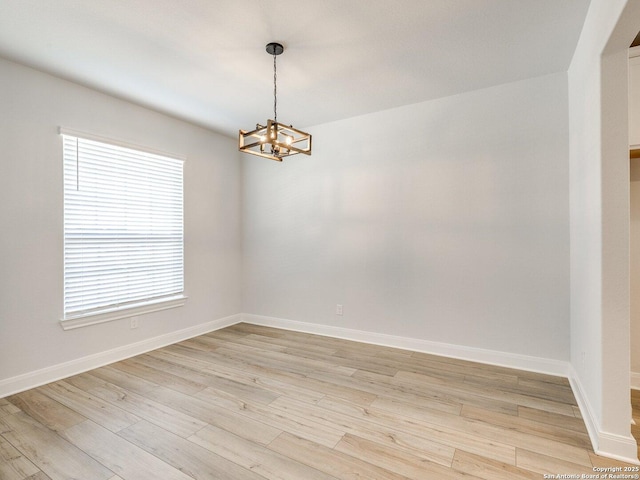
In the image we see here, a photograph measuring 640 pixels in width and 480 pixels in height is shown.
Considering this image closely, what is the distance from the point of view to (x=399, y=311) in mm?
3732

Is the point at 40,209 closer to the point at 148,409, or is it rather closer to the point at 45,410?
Answer: the point at 45,410

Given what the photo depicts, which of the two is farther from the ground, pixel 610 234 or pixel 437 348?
pixel 610 234

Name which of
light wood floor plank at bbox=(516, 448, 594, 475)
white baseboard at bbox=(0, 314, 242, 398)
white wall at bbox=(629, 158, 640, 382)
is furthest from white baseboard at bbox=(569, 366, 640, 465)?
white baseboard at bbox=(0, 314, 242, 398)

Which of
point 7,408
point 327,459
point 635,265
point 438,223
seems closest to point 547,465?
point 327,459

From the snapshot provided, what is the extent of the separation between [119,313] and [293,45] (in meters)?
3.13

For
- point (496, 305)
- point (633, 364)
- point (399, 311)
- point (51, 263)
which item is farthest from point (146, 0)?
point (633, 364)

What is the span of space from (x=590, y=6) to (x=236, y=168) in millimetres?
4132

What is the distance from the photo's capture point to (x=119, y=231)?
11.5 ft

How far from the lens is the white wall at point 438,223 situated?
9.92 feet

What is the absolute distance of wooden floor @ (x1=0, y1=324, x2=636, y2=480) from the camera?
1815mm

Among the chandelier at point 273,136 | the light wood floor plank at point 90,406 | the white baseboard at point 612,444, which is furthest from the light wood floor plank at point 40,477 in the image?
A: the white baseboard at point 612,444

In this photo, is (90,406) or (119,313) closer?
(90,406)

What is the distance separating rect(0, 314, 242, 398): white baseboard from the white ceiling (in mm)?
2641

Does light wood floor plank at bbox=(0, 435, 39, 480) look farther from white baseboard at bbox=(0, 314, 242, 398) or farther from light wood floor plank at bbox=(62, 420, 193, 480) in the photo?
white baseboard at bbox=(0, 314, 242, 398)
